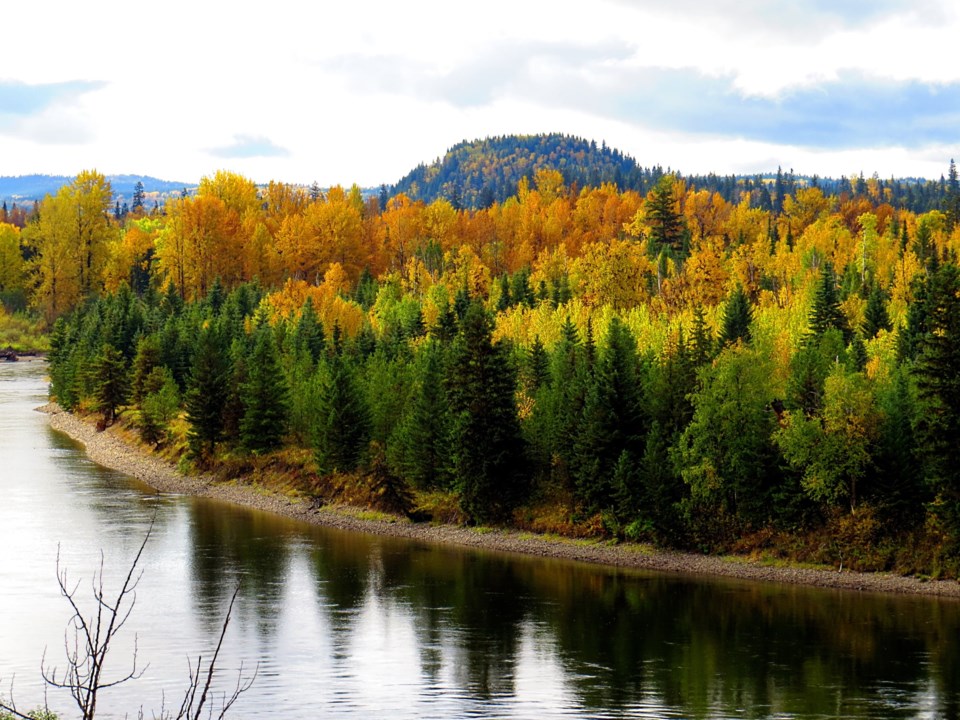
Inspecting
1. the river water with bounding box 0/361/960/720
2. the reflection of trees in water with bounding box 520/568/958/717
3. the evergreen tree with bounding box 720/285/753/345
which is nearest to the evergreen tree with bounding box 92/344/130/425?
the river water with bounding box 0/361/960/720

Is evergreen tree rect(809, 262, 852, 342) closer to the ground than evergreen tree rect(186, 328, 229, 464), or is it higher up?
higher up

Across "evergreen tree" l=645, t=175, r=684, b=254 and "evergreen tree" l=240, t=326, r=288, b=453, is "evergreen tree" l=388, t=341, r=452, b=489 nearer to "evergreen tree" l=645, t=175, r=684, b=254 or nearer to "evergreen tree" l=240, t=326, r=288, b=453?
"evergreen tree" l=240, t=326, r=288, b=453

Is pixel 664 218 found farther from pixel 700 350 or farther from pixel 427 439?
pixel 427 439

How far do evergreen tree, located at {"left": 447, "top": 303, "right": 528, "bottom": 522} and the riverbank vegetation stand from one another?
13cm

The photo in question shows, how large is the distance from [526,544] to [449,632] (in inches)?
611

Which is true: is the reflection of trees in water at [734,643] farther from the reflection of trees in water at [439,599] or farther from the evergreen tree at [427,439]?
the evergreen tree at [427,439]

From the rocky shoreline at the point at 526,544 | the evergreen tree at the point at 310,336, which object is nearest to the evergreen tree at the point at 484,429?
the rocky shoreline at the point at 526,544

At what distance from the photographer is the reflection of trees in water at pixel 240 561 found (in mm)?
43594

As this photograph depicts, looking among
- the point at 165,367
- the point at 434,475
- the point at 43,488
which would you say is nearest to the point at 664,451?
the point at 434,475

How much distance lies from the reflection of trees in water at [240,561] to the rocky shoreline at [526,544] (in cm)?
246

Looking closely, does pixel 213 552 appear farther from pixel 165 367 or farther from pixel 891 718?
pixel 165 367

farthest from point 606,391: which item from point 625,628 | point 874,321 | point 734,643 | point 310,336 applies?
point 310,336

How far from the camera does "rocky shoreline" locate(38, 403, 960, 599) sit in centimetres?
4884

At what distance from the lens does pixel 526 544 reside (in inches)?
2223
